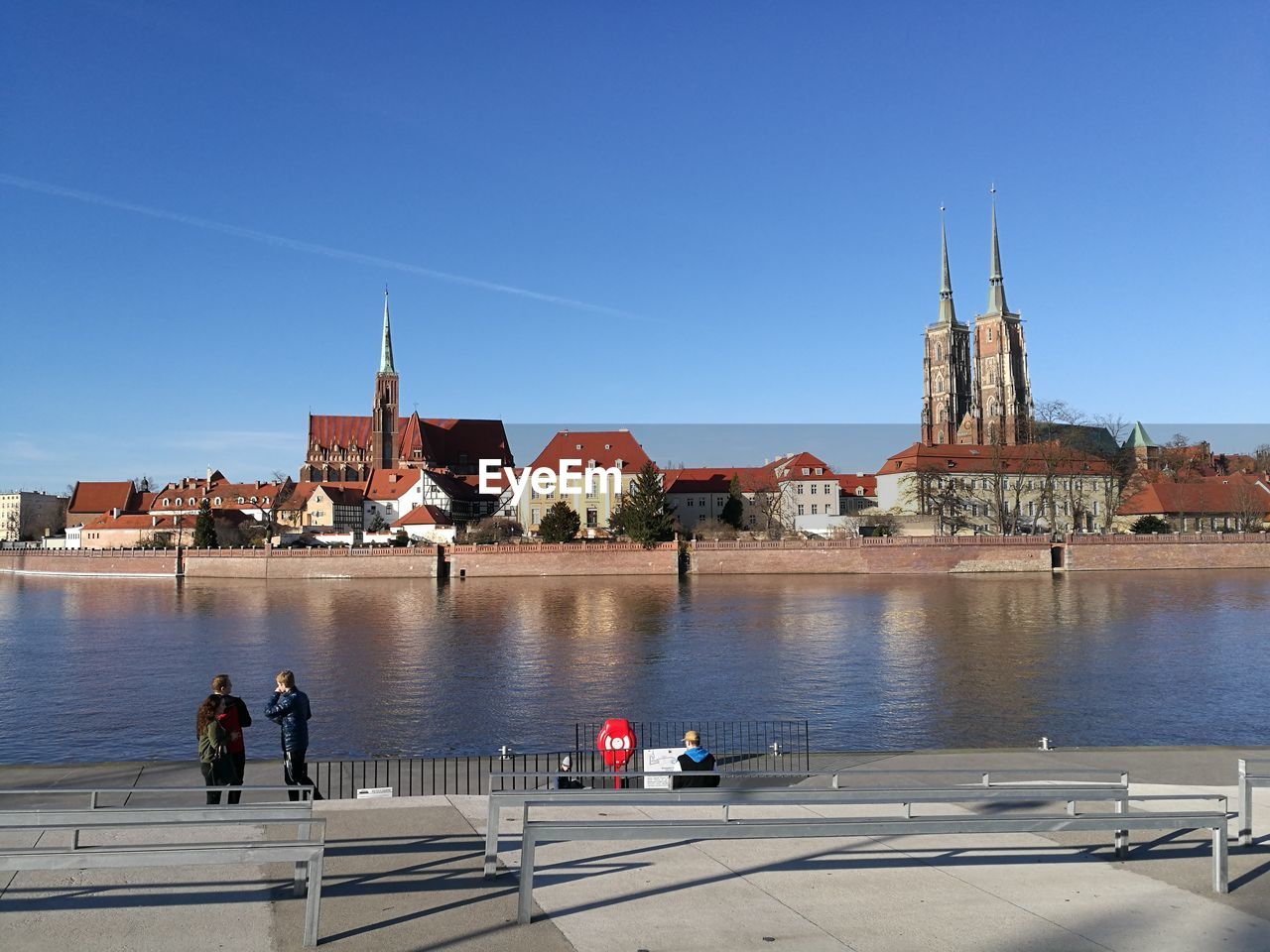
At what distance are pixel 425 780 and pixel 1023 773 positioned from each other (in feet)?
26.8

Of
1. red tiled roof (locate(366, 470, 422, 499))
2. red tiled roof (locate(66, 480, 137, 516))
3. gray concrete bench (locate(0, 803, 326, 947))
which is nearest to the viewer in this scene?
gray concrete bench (locate(0, 803, 326, 947))

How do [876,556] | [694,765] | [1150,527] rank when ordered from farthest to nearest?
[1150,527]
[876,556]
[694,765]

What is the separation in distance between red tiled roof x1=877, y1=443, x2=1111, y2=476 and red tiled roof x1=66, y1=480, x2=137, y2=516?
90217 mm

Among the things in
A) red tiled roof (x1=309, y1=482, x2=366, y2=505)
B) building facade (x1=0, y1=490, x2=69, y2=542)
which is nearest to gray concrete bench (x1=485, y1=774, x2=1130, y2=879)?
red tiled roof (x1=309, y1=482, x2=366, y2=505)

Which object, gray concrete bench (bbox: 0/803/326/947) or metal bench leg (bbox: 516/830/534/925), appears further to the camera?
metal bench leg (bbox: 516/830/534/925)

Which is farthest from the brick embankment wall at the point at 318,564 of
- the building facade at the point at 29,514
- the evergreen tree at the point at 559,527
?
the building facade at the point at 29,514

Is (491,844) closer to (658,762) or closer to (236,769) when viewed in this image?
(236,769)

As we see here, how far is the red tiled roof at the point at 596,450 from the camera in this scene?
346 ft

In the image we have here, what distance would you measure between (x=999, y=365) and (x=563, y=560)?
7770cm

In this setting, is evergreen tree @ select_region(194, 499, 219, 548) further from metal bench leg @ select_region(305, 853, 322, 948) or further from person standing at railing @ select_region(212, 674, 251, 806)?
metal bench leg @ select_region(305, 853, 322, 948)

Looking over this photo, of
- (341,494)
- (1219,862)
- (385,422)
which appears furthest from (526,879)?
(385,422)

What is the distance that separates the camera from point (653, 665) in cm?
3378

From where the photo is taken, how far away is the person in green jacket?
34.4 ft

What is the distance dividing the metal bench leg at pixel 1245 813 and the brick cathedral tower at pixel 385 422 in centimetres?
12978
